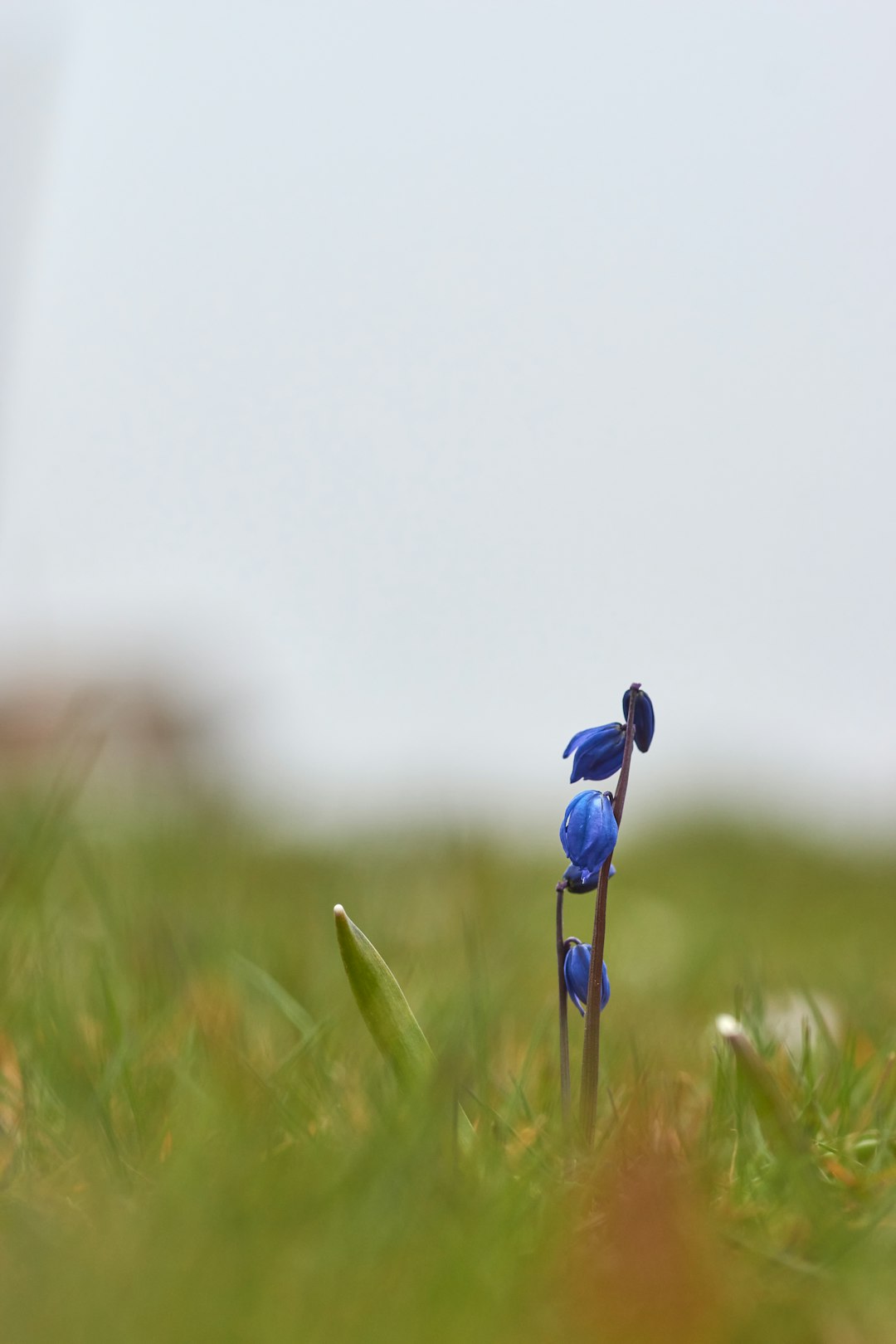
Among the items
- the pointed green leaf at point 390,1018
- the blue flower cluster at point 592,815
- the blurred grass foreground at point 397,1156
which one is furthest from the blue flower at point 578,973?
the pointed green leaf at point 390,1018

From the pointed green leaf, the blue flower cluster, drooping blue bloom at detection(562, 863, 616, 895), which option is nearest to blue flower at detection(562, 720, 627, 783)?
the blue flower cluster

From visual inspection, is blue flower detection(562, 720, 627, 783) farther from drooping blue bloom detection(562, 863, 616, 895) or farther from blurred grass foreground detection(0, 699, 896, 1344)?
blurred grass foreground detection(0, 699, 896, 1344)

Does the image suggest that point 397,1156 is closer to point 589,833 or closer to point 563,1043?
point 563,1043

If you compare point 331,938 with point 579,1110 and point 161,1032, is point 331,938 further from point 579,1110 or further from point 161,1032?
point 579,1110

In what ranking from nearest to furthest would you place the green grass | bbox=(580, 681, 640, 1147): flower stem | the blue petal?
the green grass < bbox=(580, 681, 640, 1147): flower stem < the blue petal

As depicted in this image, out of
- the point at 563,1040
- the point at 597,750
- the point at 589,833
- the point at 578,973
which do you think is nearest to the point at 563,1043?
the point at 563,1040
